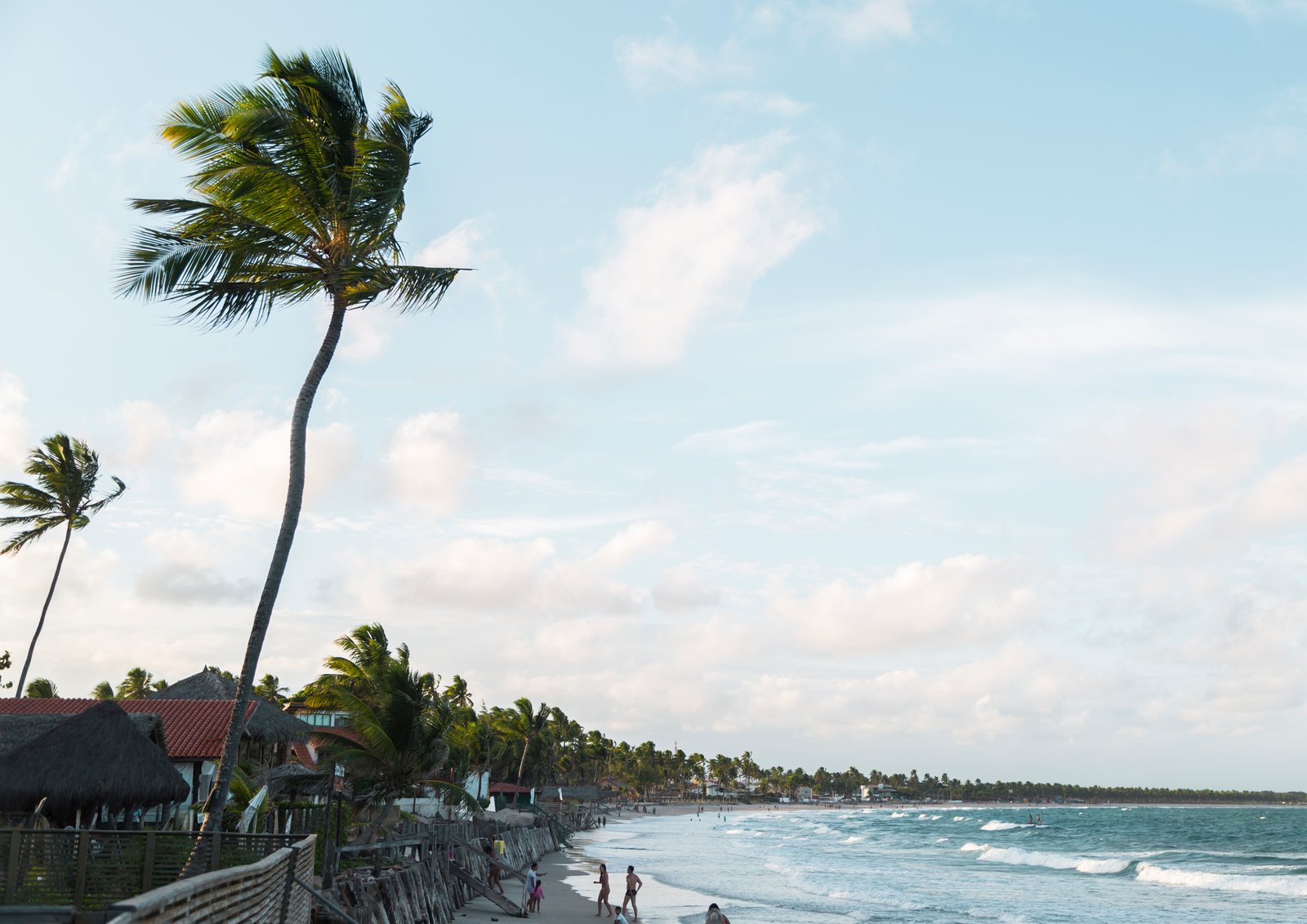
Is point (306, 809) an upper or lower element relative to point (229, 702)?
lower

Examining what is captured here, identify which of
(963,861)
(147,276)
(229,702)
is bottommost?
(963,861)

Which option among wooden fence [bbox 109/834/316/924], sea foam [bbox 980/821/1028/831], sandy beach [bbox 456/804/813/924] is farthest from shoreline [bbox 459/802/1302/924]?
sea foam [bbox 980/821/1028/831]

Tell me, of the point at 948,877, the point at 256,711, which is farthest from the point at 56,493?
the point at 948,877

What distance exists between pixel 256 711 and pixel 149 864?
20.7 m

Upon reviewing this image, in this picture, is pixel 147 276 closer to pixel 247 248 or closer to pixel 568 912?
pixel 247 248

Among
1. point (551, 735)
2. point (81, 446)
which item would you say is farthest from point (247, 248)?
point (551, 735)

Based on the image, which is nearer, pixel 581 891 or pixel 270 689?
pixel 581 891

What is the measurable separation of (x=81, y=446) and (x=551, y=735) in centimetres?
8368

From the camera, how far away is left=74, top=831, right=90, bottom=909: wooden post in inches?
454

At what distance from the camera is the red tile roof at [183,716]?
2684cm

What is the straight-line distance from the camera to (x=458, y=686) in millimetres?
97125

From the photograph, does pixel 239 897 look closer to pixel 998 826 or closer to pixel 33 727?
pixel 33 727

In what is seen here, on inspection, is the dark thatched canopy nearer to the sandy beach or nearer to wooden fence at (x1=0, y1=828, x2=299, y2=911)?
the sandy beach

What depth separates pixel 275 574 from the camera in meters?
15.1
